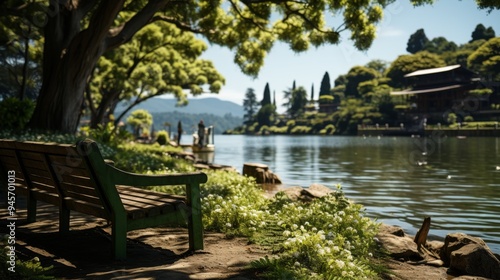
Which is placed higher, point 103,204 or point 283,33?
point 283,33

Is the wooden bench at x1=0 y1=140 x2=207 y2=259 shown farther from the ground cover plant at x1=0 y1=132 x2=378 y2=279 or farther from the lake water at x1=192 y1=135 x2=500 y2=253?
the lake water at x1=192 y1=135 x2=500 y2=253

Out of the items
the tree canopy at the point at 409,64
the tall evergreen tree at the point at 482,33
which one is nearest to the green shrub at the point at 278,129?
the tree canopy at the point at 409,64

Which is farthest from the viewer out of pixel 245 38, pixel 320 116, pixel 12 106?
pixel 320 116

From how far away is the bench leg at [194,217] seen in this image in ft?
13.9

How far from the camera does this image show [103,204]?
3.83 meters

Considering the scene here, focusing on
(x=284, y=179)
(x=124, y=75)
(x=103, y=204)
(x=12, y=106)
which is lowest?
(x=284, y=179)

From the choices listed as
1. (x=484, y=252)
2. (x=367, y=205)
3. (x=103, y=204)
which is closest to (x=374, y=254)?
(x=484, y=252)

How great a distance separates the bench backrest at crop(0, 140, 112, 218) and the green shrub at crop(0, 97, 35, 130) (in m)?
10.3

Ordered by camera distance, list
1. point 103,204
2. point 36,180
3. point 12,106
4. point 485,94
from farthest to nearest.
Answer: point 485,94 < point 12,106 < point 36,180 < point 103,204

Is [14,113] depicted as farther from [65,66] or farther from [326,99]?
[326,99]

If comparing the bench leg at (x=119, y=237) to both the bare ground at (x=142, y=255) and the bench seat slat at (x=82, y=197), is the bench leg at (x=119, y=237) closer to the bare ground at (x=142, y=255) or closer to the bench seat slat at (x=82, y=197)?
the bare ground at (x=142, y=255)

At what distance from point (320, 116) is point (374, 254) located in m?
110

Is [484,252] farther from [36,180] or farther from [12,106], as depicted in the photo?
[12,106]

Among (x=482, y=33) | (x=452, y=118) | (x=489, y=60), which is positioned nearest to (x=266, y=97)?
(x=482, y=33)
